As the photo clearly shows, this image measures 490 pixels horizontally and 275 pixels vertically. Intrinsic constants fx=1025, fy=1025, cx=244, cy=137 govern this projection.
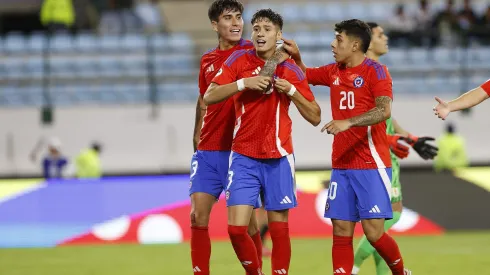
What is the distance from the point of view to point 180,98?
20.4 metres

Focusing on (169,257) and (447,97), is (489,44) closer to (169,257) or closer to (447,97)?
(447,97)

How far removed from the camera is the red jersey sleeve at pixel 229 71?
771 cm

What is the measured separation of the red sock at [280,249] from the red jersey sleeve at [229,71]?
1.16m

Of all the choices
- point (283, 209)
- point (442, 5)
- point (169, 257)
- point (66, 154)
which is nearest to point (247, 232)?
point (283, 209)

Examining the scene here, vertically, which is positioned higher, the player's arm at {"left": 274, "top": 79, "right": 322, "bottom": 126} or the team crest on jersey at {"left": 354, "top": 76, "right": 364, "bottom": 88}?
the team crest on jersey at {"left": 354, "top": 76, "right": 364, "bottom": 88}

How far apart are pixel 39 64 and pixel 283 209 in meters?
14.2

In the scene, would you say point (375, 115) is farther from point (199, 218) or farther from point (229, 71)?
point (199, 218)

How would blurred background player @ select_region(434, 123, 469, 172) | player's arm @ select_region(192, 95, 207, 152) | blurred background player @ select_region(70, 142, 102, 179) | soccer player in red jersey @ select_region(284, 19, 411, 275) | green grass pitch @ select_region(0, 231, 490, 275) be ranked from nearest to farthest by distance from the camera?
1. soccer player in red jersey @ select_region(284, 19, 411, 275)
2. player's arm @ select_region(192, 95, 207, 152)
3. green grass pitch @ select_region(0, 231, 490, 275)
4. blurred background player @ select_region(70, 142, 102, 179)
5. blurred background player @ select_region(434, 123, 469, 172)

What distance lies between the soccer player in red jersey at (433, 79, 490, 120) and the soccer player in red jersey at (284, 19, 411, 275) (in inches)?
20.8

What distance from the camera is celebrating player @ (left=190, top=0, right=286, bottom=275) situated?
821cm

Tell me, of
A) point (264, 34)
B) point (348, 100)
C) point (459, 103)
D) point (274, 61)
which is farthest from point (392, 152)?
point (264, 34)

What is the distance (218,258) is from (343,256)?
4.05m

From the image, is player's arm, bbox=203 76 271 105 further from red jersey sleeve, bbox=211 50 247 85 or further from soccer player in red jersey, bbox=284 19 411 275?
soccer player in red jersey, bbox=284 19 411 275

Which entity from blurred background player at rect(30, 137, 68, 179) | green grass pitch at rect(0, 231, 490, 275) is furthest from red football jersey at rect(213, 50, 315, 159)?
blurred background player at rect(30, 137, 68, 179)
